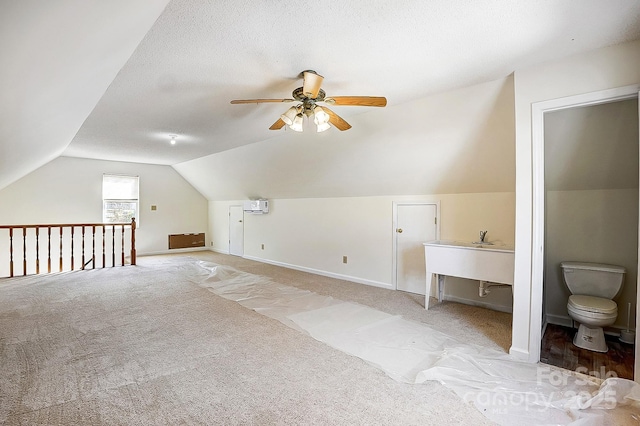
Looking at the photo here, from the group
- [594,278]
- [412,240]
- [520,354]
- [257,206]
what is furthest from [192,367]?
[257,206]

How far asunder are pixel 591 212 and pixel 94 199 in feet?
28.3

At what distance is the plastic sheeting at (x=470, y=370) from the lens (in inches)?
72.8

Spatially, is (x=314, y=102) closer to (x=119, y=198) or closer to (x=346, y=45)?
(x=346, y=45)

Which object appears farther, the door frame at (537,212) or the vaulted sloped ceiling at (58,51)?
the door frame at (537,212)

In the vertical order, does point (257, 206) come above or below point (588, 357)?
above

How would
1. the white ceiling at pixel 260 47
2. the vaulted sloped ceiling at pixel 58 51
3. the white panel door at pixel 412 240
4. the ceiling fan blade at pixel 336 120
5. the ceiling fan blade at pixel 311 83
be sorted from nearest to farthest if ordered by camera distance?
the vaulted sloped ceiling at pixel 58 51 → the white ceiling at pixel 260 47 → the ceiling fan blade at pixel 311 83 → the ceiling fan blade at pixel 336 120 → the white panel door at pixel 412 240

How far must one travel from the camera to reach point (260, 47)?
2162mm

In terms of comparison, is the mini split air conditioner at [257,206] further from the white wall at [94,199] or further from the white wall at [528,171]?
the white wall at [528,171]

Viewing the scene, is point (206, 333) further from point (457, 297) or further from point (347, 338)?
point (457, 297)

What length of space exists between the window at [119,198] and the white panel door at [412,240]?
6.29 meters

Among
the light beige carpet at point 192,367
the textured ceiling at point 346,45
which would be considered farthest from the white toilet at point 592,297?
the textured ceiling at point 346,45

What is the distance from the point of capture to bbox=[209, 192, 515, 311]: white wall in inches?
148

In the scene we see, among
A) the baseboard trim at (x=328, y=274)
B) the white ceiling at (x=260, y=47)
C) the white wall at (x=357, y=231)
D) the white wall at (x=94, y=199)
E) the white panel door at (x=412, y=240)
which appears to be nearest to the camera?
the white ceiling at (x=260, y=47)

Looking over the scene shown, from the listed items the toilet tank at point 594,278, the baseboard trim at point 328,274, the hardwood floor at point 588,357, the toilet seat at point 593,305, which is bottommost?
the hardwood floor at point 588,357
